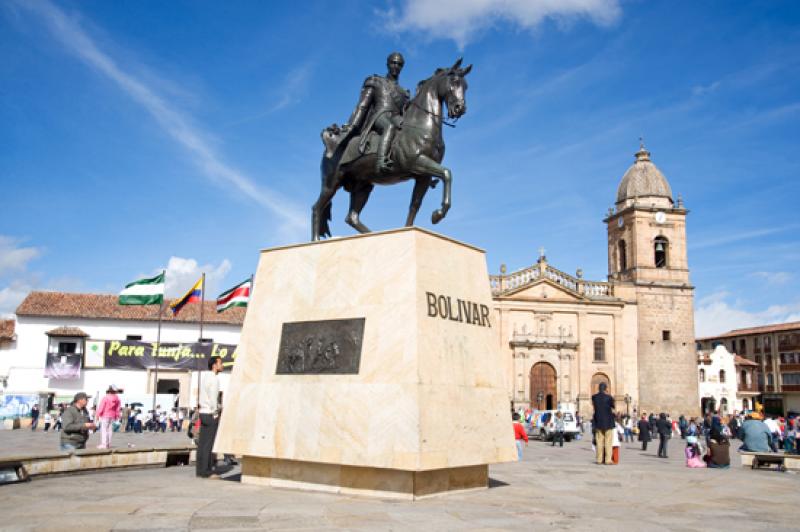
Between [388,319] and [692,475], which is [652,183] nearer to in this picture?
[692,475]

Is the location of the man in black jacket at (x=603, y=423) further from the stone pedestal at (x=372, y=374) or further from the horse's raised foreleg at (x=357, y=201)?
the horse's raised foreleg at (x=357, y=201)

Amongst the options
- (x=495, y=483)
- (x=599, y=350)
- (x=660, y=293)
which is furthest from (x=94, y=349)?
(x=495, y=483)

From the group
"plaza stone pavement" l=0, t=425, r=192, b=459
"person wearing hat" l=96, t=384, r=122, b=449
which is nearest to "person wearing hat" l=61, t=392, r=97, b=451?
"person wearing hat" l=96, t=384, r=122, b=449

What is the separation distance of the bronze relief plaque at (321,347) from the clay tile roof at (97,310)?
3427cm

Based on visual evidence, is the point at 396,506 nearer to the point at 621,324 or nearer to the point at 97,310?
the point at 97,310

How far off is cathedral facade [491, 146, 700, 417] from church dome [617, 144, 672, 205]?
0.26ft

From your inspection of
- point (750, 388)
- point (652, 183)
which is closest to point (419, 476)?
point (652, 183)

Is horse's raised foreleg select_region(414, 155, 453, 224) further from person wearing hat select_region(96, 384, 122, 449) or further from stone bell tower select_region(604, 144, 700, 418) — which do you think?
stone bell tower select_region(604, 144, 700, 418)

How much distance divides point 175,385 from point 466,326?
1376 inches

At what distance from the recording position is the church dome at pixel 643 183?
46250 millimetres

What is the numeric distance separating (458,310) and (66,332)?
36643mm

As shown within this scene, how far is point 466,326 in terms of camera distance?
736cm

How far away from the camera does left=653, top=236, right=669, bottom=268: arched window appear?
46.1m

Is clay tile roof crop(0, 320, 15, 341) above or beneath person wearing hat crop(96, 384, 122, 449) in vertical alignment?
above
